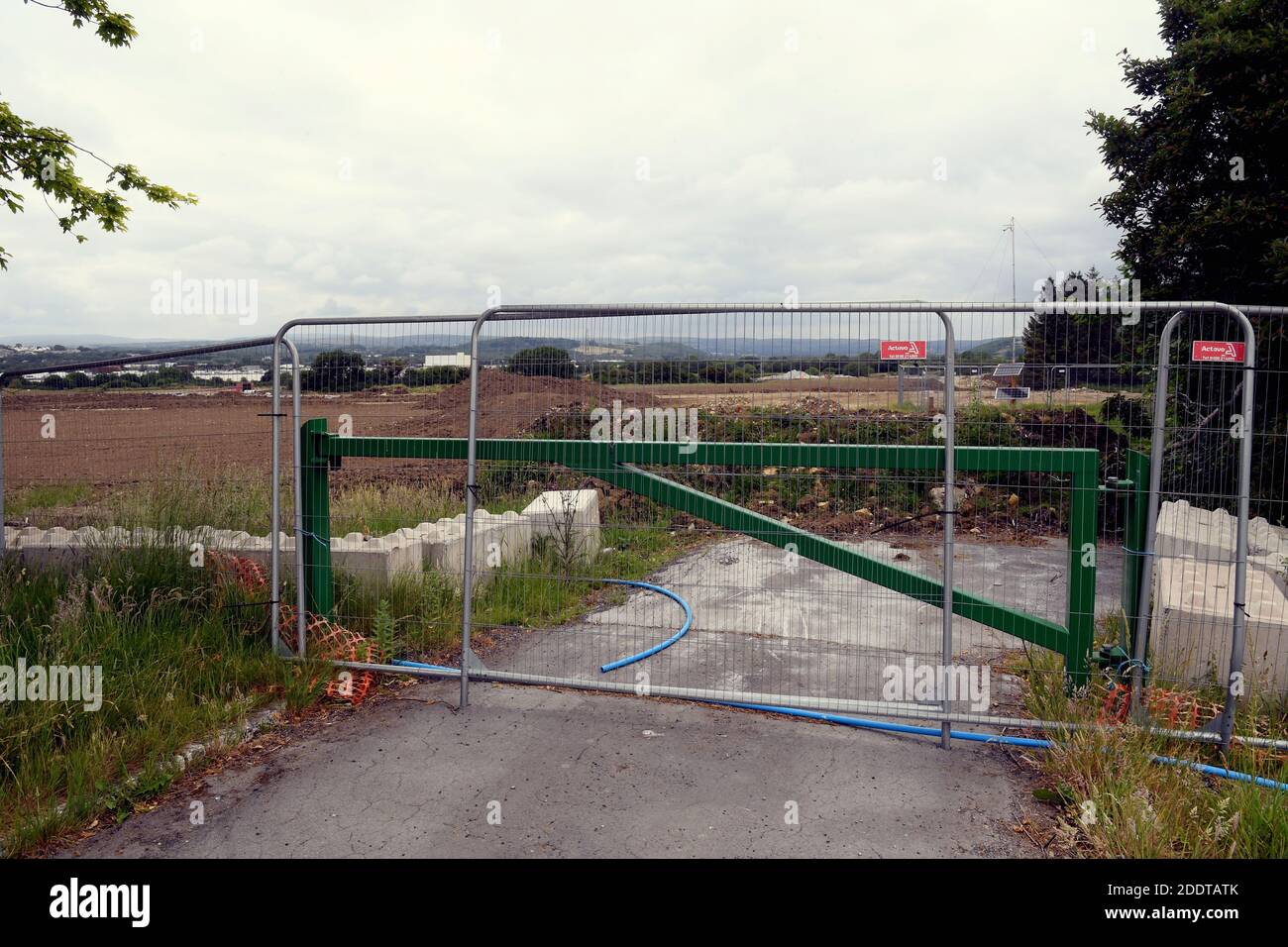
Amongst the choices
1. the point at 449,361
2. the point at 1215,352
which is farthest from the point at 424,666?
the point at 1215,352

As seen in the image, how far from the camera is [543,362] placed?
18.7 ft

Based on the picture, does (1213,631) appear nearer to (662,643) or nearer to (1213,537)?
(1213,537)

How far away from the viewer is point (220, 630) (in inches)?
240

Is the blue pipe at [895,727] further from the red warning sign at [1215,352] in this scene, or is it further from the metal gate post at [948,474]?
the red warning sign at [1215,352]

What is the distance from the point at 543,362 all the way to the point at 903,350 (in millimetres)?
2284

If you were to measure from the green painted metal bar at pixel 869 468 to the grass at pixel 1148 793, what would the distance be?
47 centimetres

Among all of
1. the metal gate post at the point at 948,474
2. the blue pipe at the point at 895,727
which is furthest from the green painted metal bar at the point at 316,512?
the metal gate post at the point at 948,474

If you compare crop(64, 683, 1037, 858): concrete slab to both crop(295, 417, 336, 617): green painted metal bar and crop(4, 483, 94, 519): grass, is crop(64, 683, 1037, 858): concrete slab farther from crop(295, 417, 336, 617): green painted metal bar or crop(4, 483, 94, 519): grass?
crop(4, 483, 94, 519): grass

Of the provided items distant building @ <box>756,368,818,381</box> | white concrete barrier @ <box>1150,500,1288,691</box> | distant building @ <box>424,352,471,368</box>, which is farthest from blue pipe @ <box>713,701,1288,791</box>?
distant building @ <box>424,352,471,368</box>

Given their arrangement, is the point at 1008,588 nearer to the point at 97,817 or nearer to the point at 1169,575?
the point at 1169,575

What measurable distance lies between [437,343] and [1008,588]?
637cm

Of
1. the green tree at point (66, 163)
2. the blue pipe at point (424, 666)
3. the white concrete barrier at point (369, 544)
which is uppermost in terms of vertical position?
the green tree at point (66, 163)

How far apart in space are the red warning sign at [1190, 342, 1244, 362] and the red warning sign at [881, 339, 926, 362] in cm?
150

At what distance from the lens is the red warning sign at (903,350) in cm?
497
